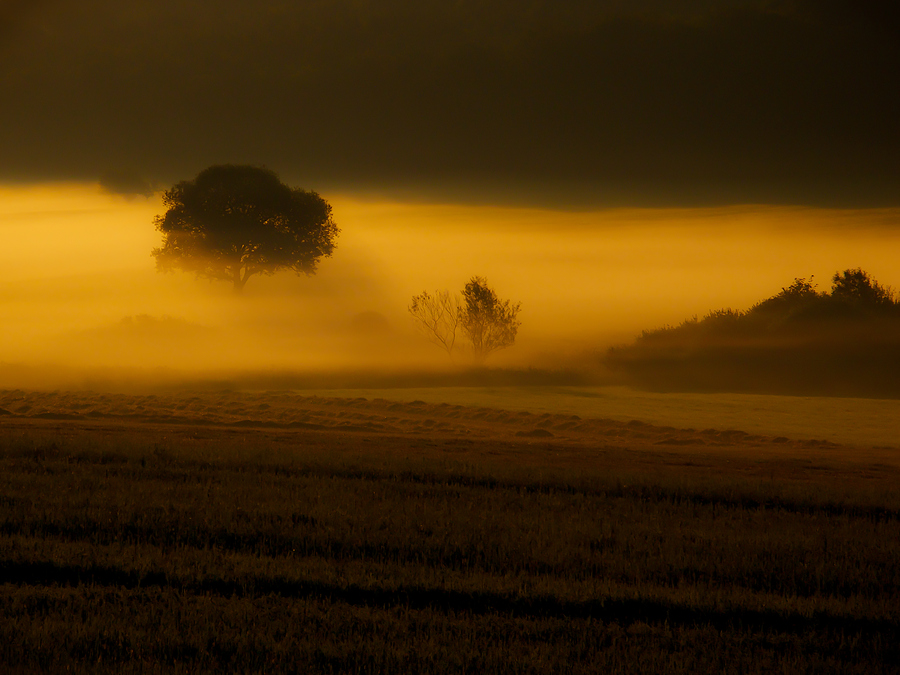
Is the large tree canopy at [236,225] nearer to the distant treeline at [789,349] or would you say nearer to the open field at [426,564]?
the distant treeline at [789,349]

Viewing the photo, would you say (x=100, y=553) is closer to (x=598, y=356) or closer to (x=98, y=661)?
(x=98, y=661)

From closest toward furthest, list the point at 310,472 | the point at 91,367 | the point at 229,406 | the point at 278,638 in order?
the point at 278,638 → the point at 310,472 → the point at 229,406 → the point at 91,367

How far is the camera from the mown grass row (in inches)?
271

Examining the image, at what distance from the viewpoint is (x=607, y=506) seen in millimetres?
13430

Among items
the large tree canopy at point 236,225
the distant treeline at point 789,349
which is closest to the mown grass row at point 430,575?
the distant treeline at point 789,349

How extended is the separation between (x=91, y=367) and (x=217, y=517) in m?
46.3

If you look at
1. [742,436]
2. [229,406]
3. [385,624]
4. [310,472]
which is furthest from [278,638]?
[229,406]

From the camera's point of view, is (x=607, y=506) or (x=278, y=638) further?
(x=607, y=506)

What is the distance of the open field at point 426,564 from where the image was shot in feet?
22.7

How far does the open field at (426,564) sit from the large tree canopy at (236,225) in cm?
4871

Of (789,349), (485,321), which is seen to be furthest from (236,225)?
(789,349)

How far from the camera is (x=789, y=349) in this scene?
53.9 m

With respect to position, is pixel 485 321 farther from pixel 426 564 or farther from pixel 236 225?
pixel 426 564

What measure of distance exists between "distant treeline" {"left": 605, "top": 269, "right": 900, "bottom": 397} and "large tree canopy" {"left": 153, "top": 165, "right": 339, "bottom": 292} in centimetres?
2707
